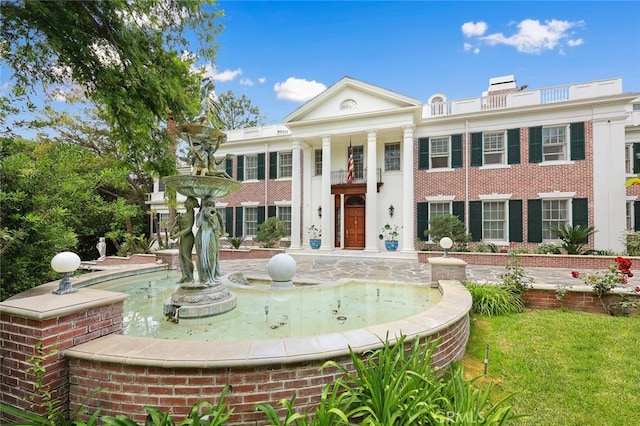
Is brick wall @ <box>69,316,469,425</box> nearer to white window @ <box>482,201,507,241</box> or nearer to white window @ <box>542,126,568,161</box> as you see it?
white window @ <box>482,201,507,241</box>

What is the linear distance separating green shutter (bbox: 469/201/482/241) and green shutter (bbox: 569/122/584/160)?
13.7 ft

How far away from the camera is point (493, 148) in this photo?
13852 mm

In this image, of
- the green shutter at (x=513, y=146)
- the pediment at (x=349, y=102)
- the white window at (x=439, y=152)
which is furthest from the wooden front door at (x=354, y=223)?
the green shutter at (x=513, y=146)

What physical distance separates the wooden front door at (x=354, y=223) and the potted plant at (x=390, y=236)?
1218 millimetres

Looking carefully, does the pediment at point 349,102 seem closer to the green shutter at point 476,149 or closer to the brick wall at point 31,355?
the green shutter at point 476,149

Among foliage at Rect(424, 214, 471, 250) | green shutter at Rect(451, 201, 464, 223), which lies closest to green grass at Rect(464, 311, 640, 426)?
foliage at Rect(424, 214, 471, 250)

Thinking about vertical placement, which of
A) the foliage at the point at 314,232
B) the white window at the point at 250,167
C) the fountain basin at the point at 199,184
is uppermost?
the white window at the point at 250,167

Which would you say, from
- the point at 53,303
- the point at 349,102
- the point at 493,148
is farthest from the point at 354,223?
the point at 53,303

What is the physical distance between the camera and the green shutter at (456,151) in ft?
46.5

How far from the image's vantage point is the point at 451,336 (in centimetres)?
375

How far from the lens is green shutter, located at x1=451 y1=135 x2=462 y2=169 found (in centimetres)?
1417

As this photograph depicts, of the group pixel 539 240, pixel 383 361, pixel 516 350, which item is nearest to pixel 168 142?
pixel 383 361

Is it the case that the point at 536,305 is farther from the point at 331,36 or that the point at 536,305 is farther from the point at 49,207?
the point at 331,36

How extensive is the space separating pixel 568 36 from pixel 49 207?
1582cm
